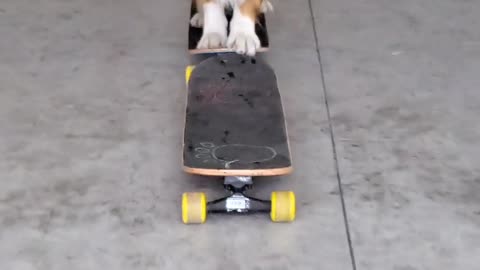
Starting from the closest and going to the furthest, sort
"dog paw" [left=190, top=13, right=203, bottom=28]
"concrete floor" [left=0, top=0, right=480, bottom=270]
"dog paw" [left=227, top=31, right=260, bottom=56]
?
"concrete floor" [left=0, top=0, right=480, bottom=270]
"dog paw" [left=227, top=31, right=260, bottom=56]
"dog paw" [left=190, top=13, right=203, bottom=28]

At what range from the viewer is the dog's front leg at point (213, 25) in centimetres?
256

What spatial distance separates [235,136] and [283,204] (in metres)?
0.24

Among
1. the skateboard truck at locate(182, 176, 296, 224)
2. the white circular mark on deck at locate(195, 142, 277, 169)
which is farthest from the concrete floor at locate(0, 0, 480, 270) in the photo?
the white circular mark on deck at locate(195, 142, 277, 169)

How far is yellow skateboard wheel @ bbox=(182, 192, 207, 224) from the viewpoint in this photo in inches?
76.7

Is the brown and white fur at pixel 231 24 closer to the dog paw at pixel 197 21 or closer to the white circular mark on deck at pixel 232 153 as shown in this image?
the dog paw at pixel 197 21

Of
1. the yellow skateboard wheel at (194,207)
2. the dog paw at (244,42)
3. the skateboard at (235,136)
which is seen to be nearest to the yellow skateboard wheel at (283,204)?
the skateboard at (235,136)

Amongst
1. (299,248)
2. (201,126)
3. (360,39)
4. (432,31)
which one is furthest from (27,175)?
(432,31)

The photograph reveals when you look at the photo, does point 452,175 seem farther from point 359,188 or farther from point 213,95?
point 213,95

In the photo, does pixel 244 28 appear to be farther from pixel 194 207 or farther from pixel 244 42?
pixel 194 207

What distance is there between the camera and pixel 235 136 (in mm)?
2086

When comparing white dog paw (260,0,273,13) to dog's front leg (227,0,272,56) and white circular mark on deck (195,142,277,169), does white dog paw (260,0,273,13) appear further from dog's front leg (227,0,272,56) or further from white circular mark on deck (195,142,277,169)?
white circular mark on deck (195,142,277,169)

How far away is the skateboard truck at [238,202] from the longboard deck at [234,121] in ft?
0.16

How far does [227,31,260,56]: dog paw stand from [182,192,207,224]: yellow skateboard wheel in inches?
26.8

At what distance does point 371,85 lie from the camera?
2590 millimetres
